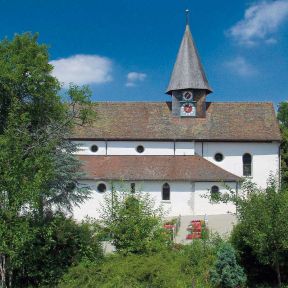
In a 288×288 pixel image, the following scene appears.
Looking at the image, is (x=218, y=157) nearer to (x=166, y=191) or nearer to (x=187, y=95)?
(x=187, y=95)

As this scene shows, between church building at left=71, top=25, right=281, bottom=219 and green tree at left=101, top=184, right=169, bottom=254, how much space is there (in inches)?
643

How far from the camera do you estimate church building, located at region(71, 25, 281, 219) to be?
37906 mm

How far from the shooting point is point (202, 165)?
39094 mm

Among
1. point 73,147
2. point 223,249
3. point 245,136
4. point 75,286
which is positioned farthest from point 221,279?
point 245,136

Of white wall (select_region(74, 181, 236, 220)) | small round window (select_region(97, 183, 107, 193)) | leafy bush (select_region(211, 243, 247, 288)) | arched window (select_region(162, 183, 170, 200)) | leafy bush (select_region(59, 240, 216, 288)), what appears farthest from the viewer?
small round window (select_region(97, 183, 107, 193))

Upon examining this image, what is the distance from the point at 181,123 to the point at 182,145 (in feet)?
7.19

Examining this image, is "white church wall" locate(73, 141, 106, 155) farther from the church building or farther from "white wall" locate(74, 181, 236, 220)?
"white wall" locate(74, 181, 236, 220)

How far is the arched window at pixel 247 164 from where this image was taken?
41.2 metres

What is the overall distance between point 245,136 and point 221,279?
2406 centimetres

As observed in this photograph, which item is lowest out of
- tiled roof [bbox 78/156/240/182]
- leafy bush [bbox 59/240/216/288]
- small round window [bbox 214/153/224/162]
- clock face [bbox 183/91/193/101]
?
leafy bush [bbox 59/240/216/288]

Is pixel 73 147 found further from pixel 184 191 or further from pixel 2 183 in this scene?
pixel 2 183

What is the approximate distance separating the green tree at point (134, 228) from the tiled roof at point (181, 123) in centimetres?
2062

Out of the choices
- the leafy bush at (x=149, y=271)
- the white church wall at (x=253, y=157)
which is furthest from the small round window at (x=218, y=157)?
the leafy bush at (x=149, y=271)

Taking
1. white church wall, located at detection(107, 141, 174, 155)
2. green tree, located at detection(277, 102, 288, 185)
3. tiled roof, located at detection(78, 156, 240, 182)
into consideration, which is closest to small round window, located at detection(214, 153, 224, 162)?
tiled roof, located at detection(78, 156, 240, 182)
